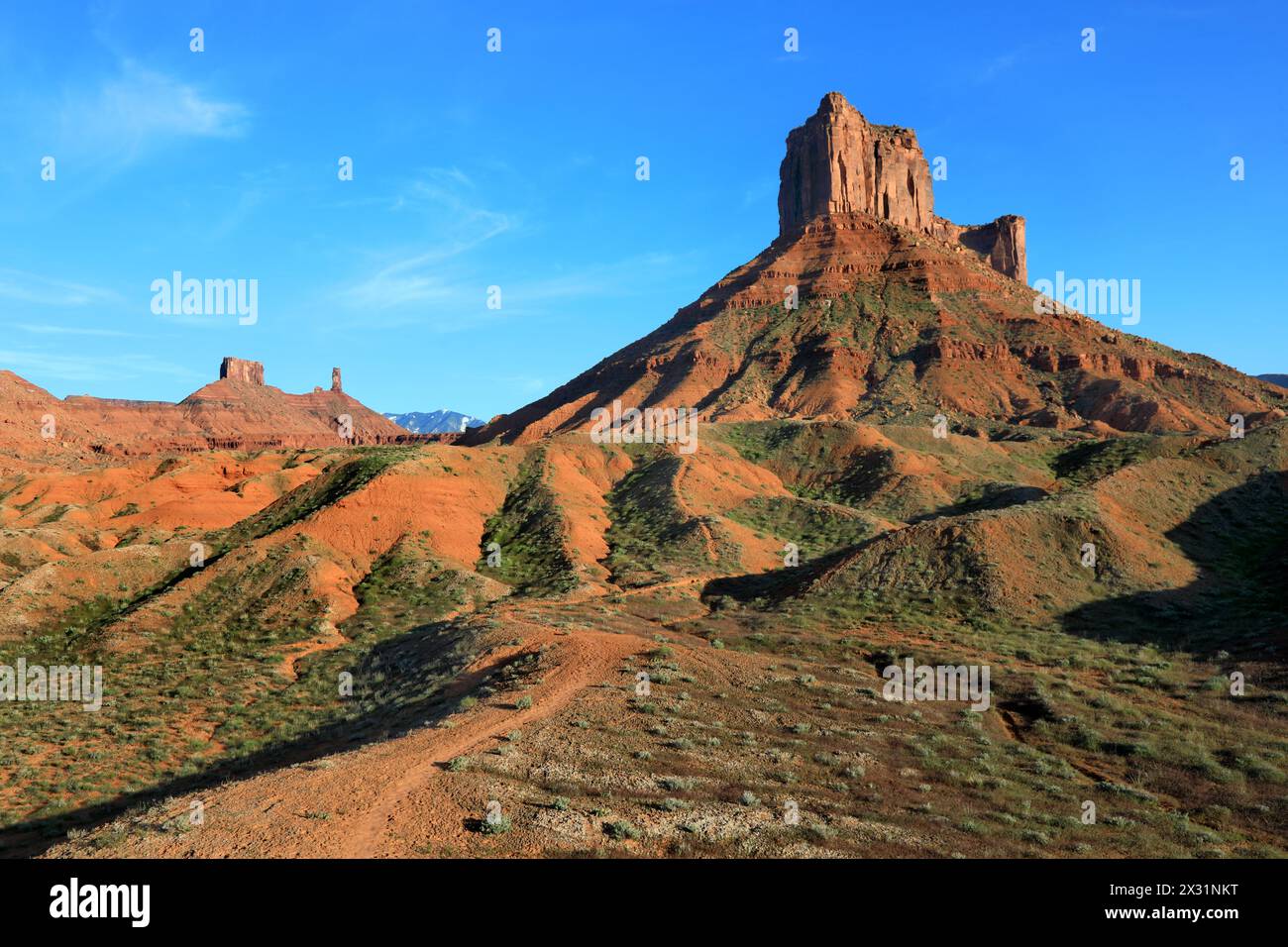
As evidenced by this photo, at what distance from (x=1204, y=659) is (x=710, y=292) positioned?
118 meters

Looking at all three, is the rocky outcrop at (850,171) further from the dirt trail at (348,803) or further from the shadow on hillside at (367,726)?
the dirt trail at (348,803)

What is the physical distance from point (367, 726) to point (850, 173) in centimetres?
13483

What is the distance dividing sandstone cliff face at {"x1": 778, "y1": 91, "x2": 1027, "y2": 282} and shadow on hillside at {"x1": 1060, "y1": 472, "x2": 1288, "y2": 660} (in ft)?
327

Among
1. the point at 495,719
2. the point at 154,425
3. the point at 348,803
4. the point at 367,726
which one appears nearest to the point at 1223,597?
the point at 495,719

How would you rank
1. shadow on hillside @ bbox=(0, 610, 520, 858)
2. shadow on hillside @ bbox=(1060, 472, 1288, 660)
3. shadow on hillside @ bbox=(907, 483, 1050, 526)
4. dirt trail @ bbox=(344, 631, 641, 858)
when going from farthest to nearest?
shadow on hillside @ bbox=(907, 483, 1050, 526), shadow on hillside @ bbox=(1060, 472, 1288, 660), shadow on hillside @ bbox=(0, 610, 520, 858), dirt trail @ bbox=(344, 631, 641, 858)

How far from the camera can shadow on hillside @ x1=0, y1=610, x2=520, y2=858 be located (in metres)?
17.7

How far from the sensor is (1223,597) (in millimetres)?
33062

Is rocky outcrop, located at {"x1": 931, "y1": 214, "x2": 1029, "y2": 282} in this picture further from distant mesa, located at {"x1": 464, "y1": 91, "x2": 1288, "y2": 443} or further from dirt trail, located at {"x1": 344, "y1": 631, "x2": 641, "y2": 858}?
dirt trail, located at {"x1": 344, "y1": 631, "x2": 641, "y2": 858}

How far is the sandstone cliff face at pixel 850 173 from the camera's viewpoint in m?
132

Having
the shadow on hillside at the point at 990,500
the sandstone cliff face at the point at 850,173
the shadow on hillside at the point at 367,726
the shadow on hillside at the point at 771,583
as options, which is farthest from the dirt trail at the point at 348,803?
the sandstone cliff face at the point at 850,173

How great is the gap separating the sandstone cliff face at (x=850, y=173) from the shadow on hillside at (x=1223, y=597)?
99701 millimetres

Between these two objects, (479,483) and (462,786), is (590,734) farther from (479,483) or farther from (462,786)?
(479,483)

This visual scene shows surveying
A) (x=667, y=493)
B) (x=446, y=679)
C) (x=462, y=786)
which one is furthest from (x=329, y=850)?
(x=667, y=493)

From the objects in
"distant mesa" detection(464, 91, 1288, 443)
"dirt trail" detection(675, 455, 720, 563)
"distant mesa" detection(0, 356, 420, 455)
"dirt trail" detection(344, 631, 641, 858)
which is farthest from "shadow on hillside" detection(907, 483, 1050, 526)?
"distant mesa" detection(0, 356, 420, 455)
